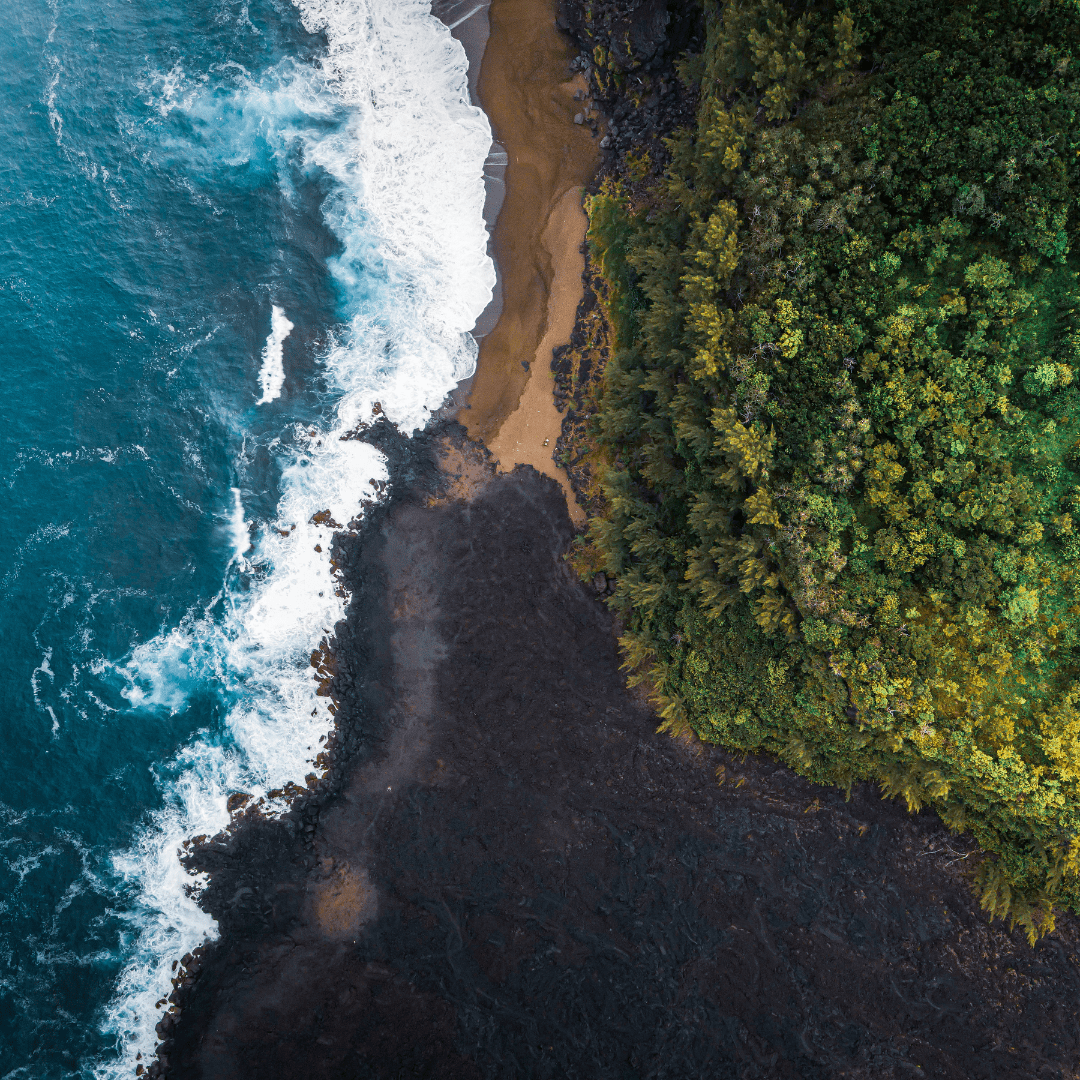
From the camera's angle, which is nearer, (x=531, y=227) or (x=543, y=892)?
(x=543, y=892)

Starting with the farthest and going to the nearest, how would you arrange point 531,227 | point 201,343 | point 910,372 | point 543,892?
point 201,343, point 531,227, point 543,892, point 910,372

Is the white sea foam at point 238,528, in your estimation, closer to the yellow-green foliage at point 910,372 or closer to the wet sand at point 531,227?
the wet sand at point 531,227

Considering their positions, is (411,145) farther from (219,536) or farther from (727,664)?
(727,664)

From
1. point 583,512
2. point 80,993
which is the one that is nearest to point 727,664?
point 583,512

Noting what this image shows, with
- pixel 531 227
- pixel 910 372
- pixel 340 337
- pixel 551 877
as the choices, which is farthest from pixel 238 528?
pixel 910 372

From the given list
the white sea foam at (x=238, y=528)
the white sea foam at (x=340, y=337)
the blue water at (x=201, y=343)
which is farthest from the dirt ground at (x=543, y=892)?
the white sea foam at (x=238, y=528)

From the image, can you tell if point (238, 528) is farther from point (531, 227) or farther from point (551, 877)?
point (551, 877)
